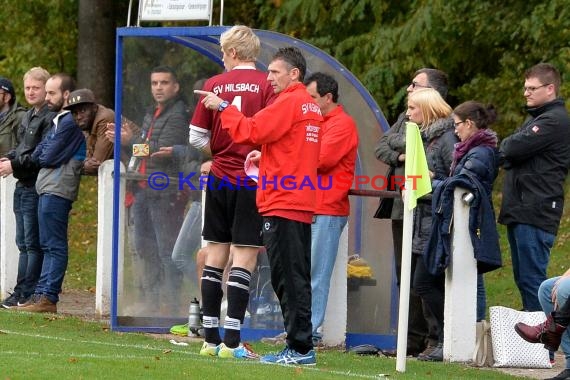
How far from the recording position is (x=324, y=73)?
38.8ft

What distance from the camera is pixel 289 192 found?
913cm

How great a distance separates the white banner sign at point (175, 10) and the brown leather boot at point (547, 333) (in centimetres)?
442

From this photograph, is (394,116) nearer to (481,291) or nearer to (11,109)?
(11,109)

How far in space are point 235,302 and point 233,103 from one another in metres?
1.45

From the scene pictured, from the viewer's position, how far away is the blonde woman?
10.6 meters

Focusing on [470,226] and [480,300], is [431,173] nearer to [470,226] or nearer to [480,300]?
[470,226]

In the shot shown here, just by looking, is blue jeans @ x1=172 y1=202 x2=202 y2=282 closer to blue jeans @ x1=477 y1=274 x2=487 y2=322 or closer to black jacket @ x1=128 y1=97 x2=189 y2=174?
black jacket @ x1=128 y1=97 x2=189 y2=174

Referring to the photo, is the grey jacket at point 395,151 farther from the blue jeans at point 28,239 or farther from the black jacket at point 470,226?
the blue jeans at point 28,239

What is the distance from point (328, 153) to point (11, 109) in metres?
4.56

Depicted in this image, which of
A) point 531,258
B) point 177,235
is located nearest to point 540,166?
point 531,258

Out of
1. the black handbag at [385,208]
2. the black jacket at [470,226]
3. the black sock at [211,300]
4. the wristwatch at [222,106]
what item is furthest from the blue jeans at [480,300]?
the wristwatch at [222,106]

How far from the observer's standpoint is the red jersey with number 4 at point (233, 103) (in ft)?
32.2

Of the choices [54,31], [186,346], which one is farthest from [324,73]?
[54,31]

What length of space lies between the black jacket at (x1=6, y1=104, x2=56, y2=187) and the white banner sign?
69.2 inches
